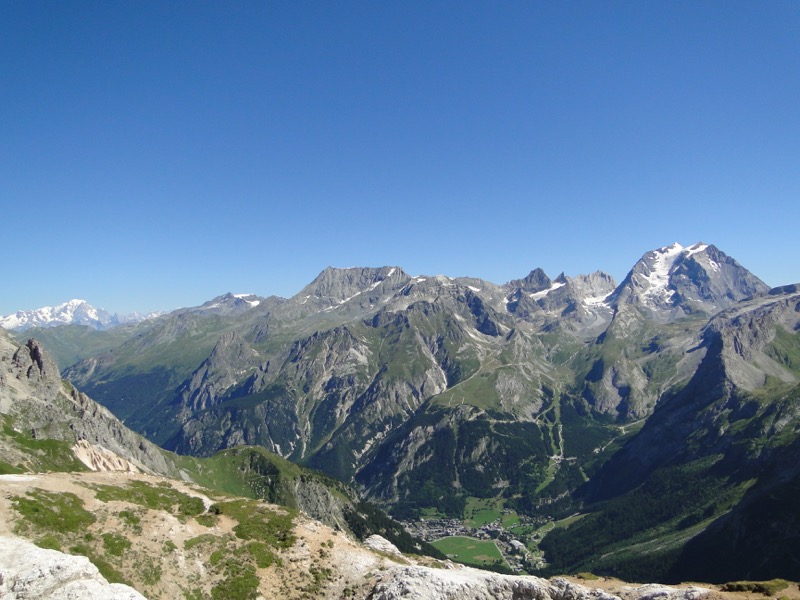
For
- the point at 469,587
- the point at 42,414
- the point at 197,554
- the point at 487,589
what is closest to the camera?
the point at 469,587

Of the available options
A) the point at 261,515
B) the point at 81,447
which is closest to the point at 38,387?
the point at 81,447

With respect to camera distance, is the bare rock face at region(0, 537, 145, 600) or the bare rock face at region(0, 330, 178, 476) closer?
the bare rock face at region(0, 537, 145, 600)

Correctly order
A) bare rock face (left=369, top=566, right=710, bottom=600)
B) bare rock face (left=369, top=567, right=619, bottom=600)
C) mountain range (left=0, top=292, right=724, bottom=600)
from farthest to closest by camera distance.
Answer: bare rock face (left=369, top=566, right=710, bottom=600), bare rock face (left=369, top=567, right=619, bottom=600), mountain range (left=0, top=292, right=724, bottom=600)

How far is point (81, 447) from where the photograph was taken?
390ft

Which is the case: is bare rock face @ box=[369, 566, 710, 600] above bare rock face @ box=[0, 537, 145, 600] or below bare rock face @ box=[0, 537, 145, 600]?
below

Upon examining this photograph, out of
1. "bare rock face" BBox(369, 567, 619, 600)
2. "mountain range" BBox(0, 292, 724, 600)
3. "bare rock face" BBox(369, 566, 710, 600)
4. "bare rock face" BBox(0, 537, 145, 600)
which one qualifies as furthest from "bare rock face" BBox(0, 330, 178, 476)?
"bare rock face" BBox(369, 566, 710, 600)

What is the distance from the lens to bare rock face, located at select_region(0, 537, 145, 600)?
3391 cm

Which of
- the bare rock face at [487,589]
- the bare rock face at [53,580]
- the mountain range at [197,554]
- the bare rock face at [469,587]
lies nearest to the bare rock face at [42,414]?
the mountain range at [197,554]

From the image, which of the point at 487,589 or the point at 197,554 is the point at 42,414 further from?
the point at 487,589

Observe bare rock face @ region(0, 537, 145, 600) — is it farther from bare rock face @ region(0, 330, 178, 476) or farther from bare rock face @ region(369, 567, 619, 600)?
bare rock face @ region(0, 330, 178, 476)

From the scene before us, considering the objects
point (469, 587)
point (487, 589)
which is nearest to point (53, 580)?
point (469, 587)

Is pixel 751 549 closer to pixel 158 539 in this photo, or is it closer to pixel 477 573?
pixel 477 573

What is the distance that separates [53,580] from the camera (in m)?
34.7

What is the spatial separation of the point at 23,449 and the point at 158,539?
10220 centimetres
